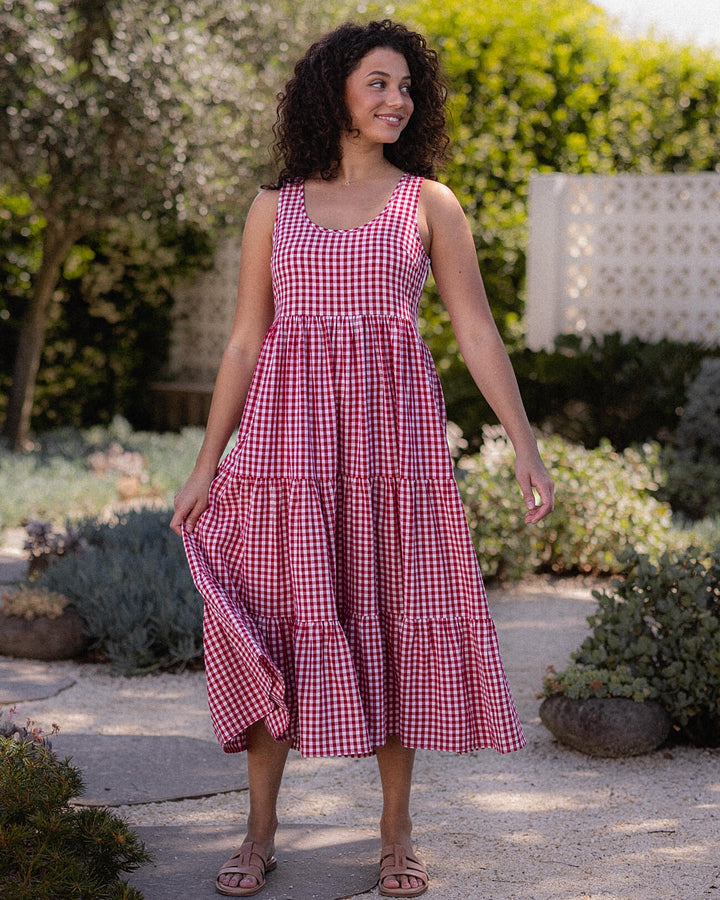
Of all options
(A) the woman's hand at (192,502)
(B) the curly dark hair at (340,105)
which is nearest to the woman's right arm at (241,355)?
(A) the woman's hand at (192,502)

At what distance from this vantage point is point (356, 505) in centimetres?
224

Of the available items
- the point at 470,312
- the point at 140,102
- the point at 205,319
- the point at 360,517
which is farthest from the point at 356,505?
the point at 205,319

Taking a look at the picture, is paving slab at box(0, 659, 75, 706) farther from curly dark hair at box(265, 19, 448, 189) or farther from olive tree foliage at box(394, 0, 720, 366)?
olive tree foliage at box(394, 0, 720, 366)

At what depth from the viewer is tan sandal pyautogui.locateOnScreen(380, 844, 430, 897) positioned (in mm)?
→ 2238

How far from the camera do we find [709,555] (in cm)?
334

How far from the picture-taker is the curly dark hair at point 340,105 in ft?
7.60

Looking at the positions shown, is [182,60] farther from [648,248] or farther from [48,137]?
[648,248]

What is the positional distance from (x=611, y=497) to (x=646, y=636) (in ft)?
6.93

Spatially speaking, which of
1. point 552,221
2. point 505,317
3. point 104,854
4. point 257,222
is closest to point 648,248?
point 552,221

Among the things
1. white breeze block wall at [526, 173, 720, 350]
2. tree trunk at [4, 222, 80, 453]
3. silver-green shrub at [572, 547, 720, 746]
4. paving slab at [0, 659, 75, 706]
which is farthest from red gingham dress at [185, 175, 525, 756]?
tree trunk at [4, 222, 80, 453]

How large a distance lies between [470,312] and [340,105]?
49 cm

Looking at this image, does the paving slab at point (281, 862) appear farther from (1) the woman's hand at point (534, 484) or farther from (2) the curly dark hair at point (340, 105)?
(2) the curly dark hair at point (340, 105)

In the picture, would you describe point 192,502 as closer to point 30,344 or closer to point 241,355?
point 241,355

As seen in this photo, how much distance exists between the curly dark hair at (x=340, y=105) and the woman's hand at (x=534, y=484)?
660 millimetres
